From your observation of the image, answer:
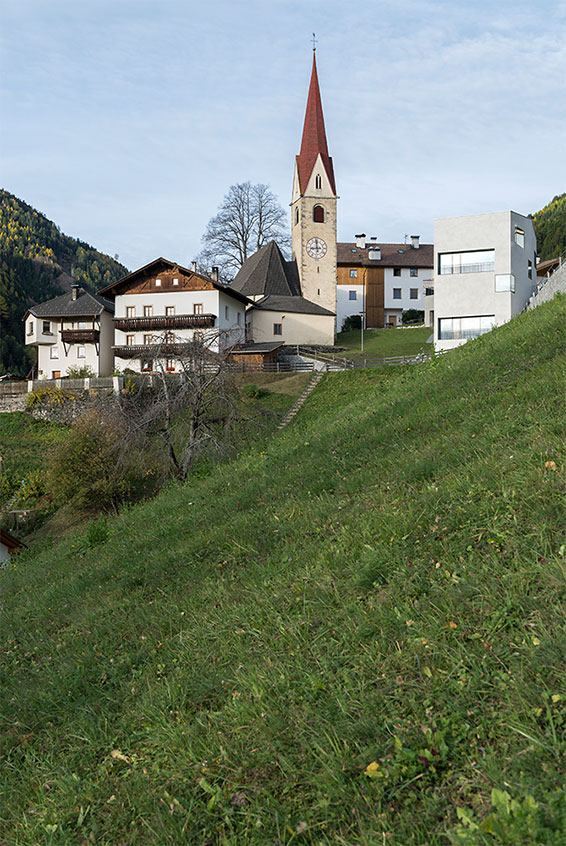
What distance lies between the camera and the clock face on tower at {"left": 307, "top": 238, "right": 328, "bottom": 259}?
2375 inches

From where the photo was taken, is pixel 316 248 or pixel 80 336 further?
pixel 316 248

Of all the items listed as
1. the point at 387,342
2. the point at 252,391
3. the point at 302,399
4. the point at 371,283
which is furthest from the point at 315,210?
the point at 302,399

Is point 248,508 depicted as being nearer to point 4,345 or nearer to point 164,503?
point 164,503

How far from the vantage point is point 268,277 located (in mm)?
56812

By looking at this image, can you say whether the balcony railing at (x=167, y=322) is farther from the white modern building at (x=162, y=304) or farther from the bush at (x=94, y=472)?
the bush at (x=94, y=472)

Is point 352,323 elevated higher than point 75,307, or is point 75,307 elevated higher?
point 352,323

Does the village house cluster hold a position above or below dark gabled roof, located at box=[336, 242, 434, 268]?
below

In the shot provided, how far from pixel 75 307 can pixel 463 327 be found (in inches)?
1266

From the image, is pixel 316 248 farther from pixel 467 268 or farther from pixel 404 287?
pixel 467 268

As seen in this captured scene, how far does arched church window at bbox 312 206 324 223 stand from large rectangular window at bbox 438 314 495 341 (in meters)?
30.5

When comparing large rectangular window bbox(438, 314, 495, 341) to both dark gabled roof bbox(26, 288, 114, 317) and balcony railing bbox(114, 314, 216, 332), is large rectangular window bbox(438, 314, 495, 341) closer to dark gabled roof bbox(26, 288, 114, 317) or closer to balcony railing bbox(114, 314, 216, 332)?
balcony railing bbox(114, 314, 216, 332)

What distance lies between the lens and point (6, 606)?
10039 millimetres

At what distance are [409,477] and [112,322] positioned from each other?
1877 inches

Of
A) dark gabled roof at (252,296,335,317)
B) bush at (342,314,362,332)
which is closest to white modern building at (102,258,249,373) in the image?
dark gabled roof at (252,296,335,317)
